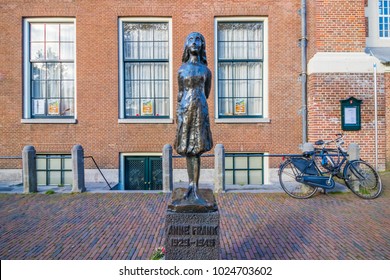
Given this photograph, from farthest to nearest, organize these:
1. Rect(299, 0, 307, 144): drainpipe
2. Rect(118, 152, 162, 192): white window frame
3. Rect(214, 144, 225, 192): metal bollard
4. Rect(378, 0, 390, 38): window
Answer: Rect(378, 0, 390, 38): window
Rect(118, 152, 162, 192): white window frame
Rect(299, 0, 307, 144): drainpipe
Rect(214, 144, 225, 192): metal bollard

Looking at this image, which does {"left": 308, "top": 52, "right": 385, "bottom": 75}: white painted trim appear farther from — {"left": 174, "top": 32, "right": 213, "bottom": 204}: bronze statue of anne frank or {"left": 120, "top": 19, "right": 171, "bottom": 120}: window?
{"left": 174, "top": 32, "right": 213, "bottom": 204}: bronze statue of anne frank

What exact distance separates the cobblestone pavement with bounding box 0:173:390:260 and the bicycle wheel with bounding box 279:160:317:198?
20cm

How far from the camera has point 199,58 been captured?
157 inches

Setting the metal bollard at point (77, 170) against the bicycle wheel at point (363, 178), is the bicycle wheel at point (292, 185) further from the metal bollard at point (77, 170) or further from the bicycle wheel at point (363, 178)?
the metal bollard at point (77, 170)

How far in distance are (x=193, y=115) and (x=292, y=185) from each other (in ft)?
18.0

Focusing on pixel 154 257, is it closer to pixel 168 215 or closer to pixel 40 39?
pixel 168 215

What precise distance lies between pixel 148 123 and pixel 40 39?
5298 mm

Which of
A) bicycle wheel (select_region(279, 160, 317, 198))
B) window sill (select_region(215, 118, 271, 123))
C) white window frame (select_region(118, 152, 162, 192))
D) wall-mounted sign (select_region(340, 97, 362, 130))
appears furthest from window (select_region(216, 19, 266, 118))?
bicycle wheel (select_region(279, 160, 317, 198))

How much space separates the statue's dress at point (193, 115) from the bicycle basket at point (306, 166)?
16.1 feet

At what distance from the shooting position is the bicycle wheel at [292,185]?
8.04 metres

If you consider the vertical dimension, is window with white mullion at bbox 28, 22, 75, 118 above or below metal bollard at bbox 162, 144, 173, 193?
above

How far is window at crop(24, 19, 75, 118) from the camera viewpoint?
11.6 metres

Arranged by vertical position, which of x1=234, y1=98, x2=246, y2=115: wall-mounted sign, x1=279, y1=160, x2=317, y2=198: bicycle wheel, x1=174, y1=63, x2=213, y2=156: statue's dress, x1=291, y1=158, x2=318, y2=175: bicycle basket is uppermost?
x1=234, y1=98, x2=246, y2=115: wall-mounted sign

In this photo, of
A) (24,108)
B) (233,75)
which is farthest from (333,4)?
(24,108)
